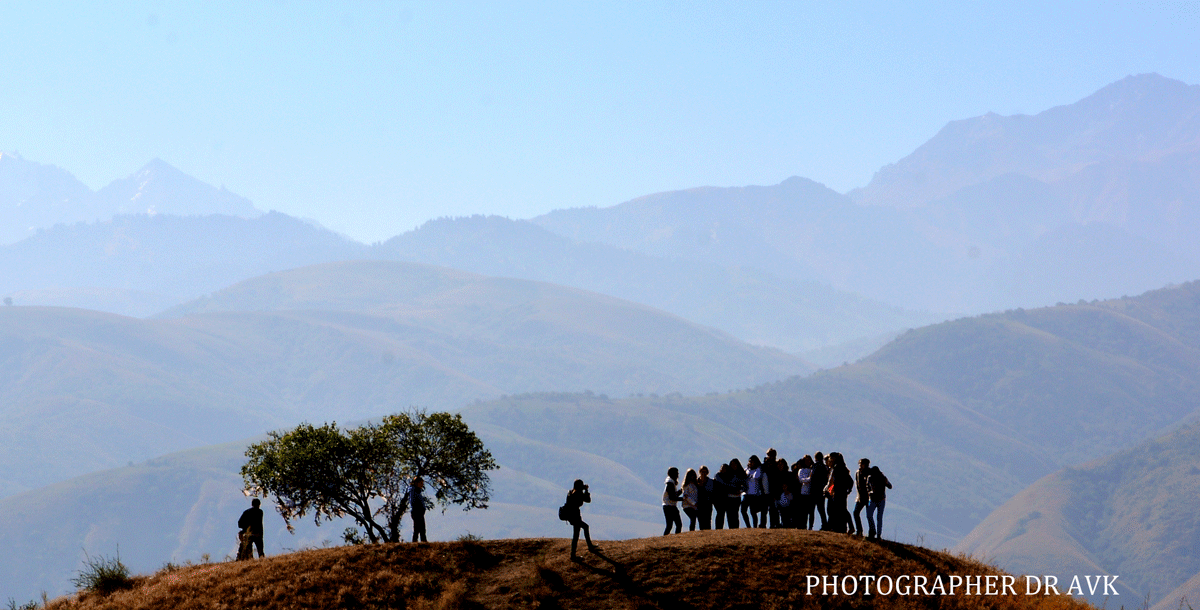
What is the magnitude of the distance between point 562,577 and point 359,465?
14.7m

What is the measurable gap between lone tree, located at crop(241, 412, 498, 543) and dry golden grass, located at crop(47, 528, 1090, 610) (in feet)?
28.1

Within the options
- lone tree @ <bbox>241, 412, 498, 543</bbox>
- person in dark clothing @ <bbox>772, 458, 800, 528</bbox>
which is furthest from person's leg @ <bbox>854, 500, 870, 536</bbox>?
lone tree @ <bbox>241, 412, 498, 543</bbox>

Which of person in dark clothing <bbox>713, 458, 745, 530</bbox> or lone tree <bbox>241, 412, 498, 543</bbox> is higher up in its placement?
A: lone tree <bbox>241, 412, 498, 543</bbox>

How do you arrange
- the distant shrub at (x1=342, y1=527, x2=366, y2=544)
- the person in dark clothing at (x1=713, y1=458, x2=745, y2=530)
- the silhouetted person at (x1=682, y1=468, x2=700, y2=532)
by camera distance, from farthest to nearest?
the distant shrub at (x1=342, y1=527, x2=366, y2=544), the person in dark clothing at (x1=713, y1=458, x2=745, y2=530), the silhouetted person at (x1=682, y1=468, x2=700, y2=532)

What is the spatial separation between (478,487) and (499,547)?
12.6 meters

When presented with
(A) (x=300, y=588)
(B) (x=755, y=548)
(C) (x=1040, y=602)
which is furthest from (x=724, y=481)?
(A) (x=300, y=588)

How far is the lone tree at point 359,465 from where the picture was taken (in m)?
39.2

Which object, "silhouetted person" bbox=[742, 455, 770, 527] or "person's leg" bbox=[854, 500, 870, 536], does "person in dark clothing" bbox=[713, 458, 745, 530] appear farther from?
"person's leg" bbox=[854, 500, 870, 536]

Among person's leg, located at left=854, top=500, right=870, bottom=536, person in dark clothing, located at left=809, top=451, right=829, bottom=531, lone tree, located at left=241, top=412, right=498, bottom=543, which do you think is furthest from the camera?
lone tree, located at left=241, top=412, right=498, bottom=543

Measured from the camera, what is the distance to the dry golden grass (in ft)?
88.9

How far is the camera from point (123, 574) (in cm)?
3045

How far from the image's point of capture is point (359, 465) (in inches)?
1571

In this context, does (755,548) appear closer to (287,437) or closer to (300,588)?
(300,588)

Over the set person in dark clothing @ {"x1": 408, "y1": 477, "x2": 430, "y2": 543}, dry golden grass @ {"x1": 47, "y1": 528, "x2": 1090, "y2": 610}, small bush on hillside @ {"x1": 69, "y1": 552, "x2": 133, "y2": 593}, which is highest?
person in dark clothing @ {"x1": 408, "y1": 477, "x2": 430, "y2": 543}
